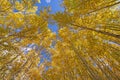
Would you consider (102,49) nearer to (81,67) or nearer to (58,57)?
(81,67)

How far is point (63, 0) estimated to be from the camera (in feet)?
31.6

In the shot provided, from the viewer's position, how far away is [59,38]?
13.1 m

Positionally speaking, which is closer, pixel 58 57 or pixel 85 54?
pixel 85 54

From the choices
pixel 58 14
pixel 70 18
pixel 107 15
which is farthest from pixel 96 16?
pixel 58 14

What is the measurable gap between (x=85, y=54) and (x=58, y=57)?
2482mm

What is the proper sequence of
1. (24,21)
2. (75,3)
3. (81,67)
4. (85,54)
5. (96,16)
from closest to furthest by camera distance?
(75,3) → (96,16) → (24,21) → (85,54) → (81,67)

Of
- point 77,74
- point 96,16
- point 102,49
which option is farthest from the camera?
point 77,74

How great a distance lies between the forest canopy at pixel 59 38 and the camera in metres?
7.89

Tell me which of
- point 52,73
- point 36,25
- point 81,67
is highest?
point 36,25

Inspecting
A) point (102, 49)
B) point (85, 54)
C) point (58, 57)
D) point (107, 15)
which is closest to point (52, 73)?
point (58, 57)

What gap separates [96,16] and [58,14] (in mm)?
2058

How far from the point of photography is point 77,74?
1478 centimetres

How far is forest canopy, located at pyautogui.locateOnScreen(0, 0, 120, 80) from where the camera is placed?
7889 millimetres

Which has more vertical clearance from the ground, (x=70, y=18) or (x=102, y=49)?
(x=70, y=18)
